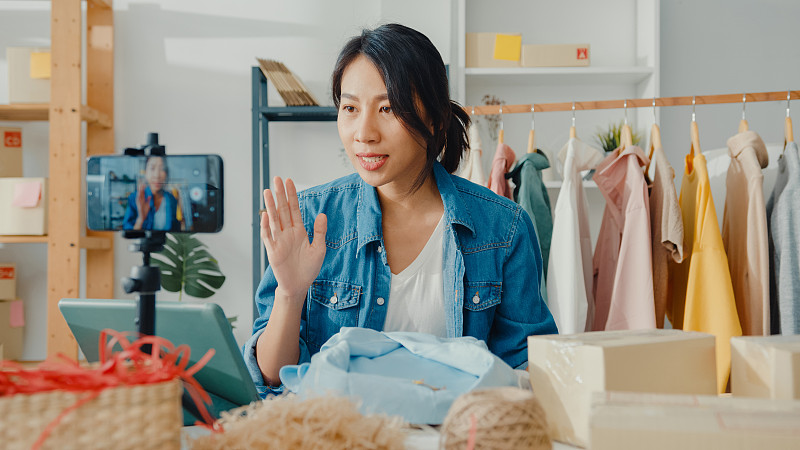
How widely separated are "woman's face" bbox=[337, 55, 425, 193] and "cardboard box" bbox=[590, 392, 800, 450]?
0.75 m

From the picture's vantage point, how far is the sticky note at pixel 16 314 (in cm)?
267

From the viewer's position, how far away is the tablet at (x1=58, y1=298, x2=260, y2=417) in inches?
29.5

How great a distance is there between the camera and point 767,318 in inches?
70.4

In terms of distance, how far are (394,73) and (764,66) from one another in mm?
2283

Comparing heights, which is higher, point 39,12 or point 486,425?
point 39,12

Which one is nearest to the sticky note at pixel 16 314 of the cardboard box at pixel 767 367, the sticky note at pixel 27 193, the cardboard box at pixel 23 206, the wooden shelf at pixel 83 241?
the wooden shelf at pixel 83 241

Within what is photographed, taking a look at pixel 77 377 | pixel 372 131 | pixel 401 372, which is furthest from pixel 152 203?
pixel 372 131

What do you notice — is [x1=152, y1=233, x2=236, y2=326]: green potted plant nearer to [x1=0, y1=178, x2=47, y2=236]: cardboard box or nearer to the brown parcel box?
[x1=0, y1=178, x2=47, y2=236]: cardboard box

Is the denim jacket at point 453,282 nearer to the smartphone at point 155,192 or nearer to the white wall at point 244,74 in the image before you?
the smartphone at point 155,192

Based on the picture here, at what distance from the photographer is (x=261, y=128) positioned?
8.75 ft

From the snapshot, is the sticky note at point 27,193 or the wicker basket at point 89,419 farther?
the sticky note at point 27,193

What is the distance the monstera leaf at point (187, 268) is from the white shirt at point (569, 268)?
4.61ft

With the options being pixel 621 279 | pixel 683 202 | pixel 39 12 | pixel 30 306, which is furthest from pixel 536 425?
pixel 39 12

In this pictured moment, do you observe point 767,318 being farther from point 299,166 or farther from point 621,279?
point 299,166
